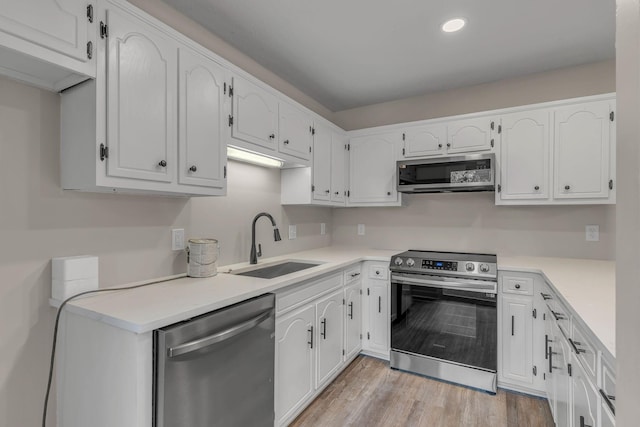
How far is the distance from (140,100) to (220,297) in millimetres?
950

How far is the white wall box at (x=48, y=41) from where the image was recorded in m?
1.02

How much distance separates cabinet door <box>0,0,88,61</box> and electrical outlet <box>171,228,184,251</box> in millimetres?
969

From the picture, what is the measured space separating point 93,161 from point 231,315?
33.5 inches

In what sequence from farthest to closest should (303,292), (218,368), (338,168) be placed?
(338,168), (303,292), (218,368)

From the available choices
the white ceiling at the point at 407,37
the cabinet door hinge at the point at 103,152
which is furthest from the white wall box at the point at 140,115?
the white ceiling at the point at 407,37

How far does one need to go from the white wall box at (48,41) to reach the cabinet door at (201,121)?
1.36 ft

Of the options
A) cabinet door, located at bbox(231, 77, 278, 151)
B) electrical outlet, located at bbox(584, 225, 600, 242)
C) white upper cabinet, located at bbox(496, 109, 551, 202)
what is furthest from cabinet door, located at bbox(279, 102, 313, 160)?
electrical outlet, located at bbox(584, 225, 600, 242)

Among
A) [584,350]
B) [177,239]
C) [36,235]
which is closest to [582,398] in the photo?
[584,350]

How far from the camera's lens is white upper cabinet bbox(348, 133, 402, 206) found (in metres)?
3.04

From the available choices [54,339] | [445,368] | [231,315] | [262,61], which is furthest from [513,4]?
[54,339]

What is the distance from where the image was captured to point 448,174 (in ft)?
8.73

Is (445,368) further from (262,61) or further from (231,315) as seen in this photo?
(262,61)

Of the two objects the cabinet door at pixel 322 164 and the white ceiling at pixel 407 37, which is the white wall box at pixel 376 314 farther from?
the white ceiling at pixel 407 37

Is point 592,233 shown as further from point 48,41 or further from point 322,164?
point 48,41
